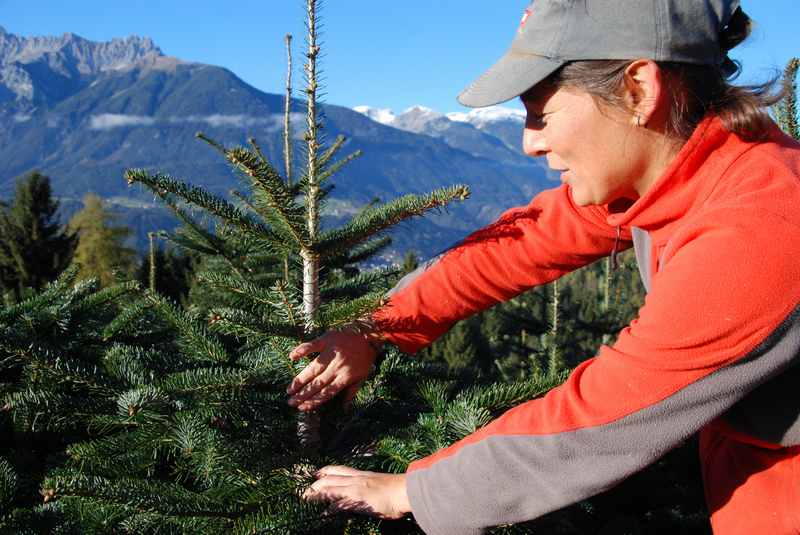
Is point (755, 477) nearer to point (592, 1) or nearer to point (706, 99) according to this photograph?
point (706, 99)

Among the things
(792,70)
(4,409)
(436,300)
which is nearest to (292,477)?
(436,300)

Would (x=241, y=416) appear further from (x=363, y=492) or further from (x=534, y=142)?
(x=534, y=142)

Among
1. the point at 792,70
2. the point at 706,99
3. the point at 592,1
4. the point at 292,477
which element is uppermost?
the point at 792,70

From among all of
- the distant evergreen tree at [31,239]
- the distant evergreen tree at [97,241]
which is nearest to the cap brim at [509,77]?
the distant evergreen tree at [31,239]

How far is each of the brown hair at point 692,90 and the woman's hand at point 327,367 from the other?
93cm

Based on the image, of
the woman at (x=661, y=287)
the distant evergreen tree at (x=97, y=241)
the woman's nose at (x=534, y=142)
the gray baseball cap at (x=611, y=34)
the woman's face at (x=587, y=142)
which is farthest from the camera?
the distant evergreen tree at (x=97, y=241)

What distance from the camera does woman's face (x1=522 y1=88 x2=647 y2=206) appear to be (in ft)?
4.84

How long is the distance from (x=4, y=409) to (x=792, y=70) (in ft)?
10.1

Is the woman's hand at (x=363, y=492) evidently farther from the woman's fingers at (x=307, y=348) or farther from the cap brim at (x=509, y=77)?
the cap brim at (x=509, y=77)

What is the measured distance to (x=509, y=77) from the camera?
4.95 ft

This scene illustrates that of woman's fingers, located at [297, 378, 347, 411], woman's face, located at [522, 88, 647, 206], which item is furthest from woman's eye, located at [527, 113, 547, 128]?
woman's fingers, located at [297, 378, 347, 411]

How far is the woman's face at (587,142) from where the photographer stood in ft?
4.84

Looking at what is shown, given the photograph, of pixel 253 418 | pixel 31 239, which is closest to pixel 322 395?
pixel 253 418

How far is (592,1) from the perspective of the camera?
1.40m
